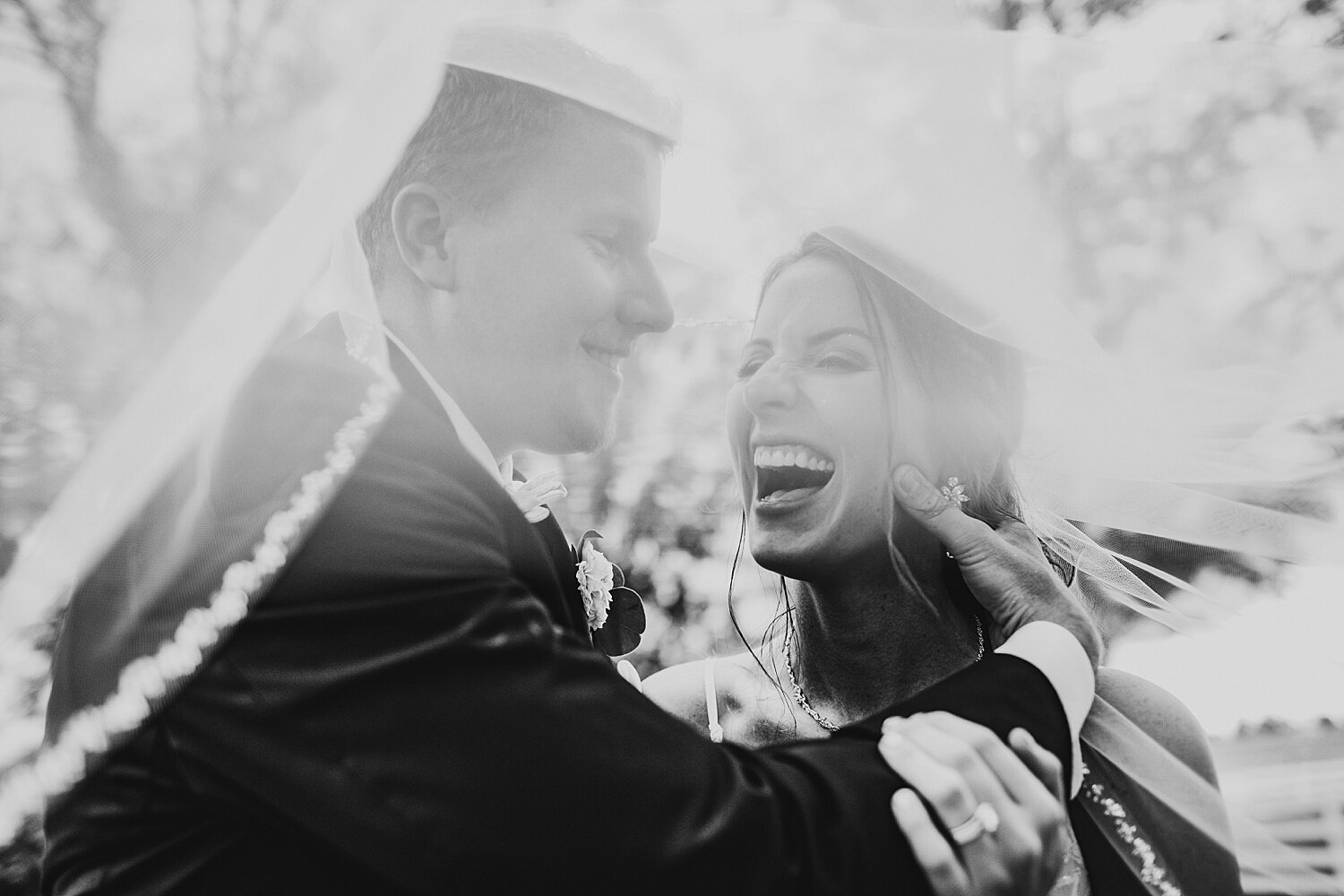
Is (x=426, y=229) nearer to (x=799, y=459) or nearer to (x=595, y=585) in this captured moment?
(x=595, y=585)

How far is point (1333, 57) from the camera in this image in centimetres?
206

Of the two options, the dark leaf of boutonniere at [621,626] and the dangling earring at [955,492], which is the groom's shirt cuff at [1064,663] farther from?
the dark leaf of boutonniere at [621,626]

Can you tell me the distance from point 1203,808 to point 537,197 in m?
1.97

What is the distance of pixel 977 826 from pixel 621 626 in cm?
95

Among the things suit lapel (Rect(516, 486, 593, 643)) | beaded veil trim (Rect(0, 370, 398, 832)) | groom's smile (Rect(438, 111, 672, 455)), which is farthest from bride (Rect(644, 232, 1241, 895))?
beaded veil trim (Rect(0, 370, 398, 832))

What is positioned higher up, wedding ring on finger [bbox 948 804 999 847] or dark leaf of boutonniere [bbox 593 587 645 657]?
wedding ring on finger [bbox 948 804 999 847]

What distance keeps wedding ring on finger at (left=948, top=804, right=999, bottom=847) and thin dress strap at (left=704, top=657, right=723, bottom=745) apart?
3.79ft

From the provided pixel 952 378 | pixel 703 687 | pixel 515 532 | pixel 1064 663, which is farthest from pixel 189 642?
pixel 952 378

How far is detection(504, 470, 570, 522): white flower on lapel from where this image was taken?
6.37ft

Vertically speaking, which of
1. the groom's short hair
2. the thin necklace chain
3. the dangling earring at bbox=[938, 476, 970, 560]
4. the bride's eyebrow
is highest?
the groom's short hair

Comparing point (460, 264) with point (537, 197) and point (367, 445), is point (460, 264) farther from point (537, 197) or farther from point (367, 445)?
point (367, 445)

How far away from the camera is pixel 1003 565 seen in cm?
211

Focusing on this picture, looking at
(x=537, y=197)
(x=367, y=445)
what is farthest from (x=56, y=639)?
(x=537, y=197)

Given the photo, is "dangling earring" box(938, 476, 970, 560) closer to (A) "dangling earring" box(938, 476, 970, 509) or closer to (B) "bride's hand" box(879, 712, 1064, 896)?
(A) "dangling earring" box(938, 476, 970, 509)
